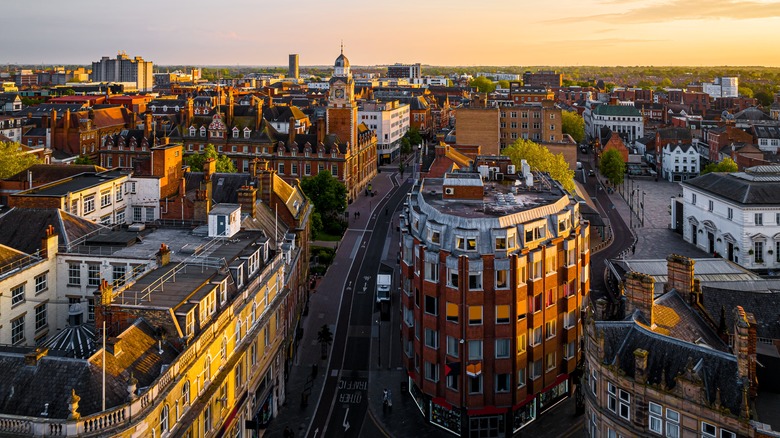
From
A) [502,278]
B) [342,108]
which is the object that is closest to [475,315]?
[502,278]

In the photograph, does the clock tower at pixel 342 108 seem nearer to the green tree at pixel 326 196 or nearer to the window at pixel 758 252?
the green tree at pixel 326 196

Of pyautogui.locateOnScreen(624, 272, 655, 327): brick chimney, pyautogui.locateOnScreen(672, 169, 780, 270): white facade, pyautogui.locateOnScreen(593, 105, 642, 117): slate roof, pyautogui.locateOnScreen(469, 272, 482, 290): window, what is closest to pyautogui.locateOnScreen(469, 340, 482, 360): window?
pyautogui.locateOnScreen(469, 272, 482, 290): window

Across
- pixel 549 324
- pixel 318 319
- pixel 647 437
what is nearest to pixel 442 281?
pixel 549 324

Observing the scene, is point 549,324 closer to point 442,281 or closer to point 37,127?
point 442,281

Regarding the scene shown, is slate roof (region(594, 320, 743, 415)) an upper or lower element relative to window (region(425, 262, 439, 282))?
lower

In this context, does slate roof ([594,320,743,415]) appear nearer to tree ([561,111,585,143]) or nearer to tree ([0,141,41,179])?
tree ([0,141,41,179])

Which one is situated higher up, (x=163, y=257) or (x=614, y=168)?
(x=614, y=168)

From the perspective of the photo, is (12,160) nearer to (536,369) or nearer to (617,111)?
(536,369)
